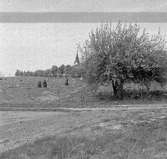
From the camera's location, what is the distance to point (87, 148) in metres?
5.48

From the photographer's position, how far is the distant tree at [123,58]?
3003 centimetres

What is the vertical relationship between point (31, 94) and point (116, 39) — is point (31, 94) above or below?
below

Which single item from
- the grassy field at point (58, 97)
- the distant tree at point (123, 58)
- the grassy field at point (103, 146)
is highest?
the distant tree at point (123, 58)

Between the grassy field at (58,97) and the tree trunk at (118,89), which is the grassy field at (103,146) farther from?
the tree trunk at (118,89)

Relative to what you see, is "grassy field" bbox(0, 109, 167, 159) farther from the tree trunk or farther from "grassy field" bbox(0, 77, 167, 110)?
the tree trunk

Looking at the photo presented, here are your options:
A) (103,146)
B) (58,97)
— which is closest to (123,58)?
(58,97)

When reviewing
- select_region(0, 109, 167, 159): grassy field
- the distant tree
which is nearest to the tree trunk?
the distant tree

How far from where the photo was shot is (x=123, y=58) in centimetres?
3012

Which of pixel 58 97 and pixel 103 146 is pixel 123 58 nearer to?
pixel 58 97

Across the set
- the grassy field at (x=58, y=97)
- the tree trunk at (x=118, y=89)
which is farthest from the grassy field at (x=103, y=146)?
the tree trunk at (x=118, y=89)
